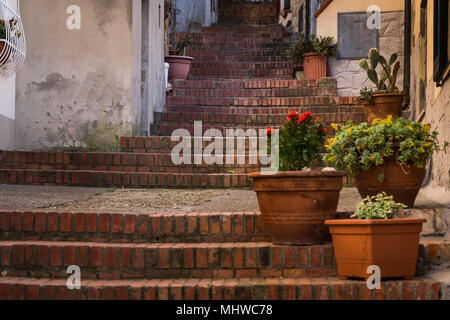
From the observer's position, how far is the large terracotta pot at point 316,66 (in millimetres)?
8945

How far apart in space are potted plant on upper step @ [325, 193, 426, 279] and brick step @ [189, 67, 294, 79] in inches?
277

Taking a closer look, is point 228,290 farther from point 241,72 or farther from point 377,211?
point 241,72

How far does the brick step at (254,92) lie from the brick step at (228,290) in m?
A: 5.38

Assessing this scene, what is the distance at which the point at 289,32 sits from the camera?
12.6 m

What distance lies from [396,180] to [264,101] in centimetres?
446

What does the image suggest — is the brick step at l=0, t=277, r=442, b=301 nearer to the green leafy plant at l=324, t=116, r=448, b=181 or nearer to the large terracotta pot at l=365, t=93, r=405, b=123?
the green leafy plant at l=324, t=116, r=448, b=181

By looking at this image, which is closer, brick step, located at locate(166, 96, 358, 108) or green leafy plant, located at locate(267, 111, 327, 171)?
green leafy plant, located at locate(267, 111, 327, 171)

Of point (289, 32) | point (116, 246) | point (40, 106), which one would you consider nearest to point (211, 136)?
point (40, 106)

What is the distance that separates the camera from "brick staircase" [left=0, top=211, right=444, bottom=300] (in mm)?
3359

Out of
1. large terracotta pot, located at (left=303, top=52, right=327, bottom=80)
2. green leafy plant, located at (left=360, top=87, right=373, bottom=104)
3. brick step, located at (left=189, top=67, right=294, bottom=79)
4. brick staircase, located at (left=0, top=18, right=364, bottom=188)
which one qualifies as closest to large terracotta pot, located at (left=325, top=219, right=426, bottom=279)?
brick staircase, located at (left=0, top=18, right=364, bottom=188)

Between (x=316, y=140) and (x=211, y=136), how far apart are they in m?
2.84

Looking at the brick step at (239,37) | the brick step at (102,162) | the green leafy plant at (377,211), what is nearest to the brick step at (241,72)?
the brick step at (239,37)

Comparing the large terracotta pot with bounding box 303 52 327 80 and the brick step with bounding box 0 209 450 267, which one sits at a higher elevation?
the large terracotta pot with bounding box 303 52 327 80
